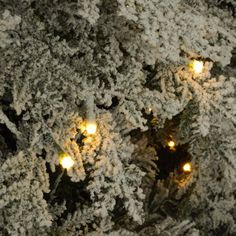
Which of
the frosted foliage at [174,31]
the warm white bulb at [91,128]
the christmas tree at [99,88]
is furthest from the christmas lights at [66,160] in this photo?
the frosted foliage at [174,31]

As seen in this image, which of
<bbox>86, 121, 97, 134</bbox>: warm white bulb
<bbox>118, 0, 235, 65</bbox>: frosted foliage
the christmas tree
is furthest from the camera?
<bbox>86, 121, 97, 134</bbox>: warm white bulb

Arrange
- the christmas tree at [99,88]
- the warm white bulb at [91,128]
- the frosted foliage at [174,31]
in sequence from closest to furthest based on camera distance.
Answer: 1. the frosted foliage at [174,31]
2. the christmas tree at [99,88]
3. the warm white bulb at [91,128]

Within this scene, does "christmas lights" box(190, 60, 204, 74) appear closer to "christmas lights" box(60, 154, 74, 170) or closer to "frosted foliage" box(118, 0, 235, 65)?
"frosted foliage" box(118, 0, 235, 65)

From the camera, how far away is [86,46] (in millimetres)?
1820

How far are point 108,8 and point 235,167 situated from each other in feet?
3.14

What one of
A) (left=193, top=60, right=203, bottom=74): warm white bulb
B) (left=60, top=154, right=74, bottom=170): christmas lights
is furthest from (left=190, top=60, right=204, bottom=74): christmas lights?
(left=60, top=154, right=74, bottom=170): christmas lights

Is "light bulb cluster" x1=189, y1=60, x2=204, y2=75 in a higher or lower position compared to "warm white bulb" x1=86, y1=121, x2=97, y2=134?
higher

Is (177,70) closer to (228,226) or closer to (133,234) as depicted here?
(133,234)

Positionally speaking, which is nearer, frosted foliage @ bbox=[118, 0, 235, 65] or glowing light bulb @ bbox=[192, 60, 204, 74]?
frosted foliage @ bbox=[118, 0, 235, 65]

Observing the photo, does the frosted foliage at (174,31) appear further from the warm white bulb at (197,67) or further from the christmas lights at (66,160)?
the christmas lights at (66,160)

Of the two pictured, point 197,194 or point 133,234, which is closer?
point 133,234

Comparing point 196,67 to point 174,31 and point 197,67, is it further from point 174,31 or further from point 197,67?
point 174,31

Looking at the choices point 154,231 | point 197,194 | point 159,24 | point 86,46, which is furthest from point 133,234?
point 159,24

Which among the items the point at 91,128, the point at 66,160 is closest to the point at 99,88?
the point at 91,128
